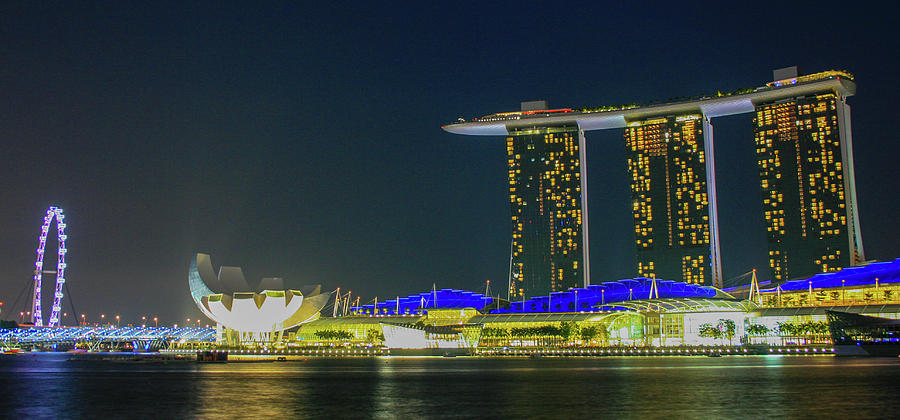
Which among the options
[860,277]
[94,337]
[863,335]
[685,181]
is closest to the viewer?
[863,335]

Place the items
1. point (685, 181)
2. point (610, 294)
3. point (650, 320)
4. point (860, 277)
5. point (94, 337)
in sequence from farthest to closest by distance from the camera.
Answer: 1. point (94, 337)
2. point (685, 181)
3. point (610, 294)
4. point (860, 277)
5. point (650, 320)

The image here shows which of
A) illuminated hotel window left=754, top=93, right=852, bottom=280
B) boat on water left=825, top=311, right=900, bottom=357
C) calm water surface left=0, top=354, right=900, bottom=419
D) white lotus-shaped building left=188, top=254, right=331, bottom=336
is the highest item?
illuminated hotel window left=754, top=93, right=852, bottom=280

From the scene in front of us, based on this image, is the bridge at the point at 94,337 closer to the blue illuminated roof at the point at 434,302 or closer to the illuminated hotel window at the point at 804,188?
the blue illuminated roof at the point at 434,302

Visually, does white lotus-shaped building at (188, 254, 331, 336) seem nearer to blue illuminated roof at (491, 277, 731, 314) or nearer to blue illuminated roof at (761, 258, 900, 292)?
blue illuminated roof at (491, 277, 731, 314)

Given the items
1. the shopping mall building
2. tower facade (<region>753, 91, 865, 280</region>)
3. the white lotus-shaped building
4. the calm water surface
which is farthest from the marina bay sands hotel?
the calm water surface

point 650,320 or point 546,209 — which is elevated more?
point 546,209

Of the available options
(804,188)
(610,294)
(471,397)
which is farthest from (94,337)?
(471,397)

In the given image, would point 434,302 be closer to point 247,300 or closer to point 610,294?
point 610,294
